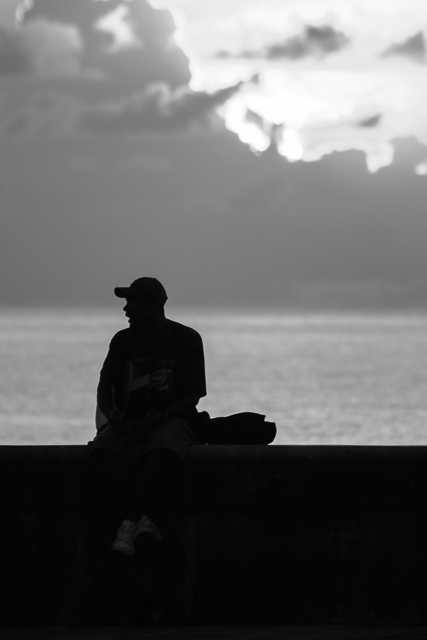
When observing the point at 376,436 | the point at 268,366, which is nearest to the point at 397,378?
the point at 268,366

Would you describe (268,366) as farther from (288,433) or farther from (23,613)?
(23,613)

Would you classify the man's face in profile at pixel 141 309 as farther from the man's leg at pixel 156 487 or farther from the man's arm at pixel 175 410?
the man's leg at pixel 156 487

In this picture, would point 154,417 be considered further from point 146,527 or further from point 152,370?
point 146,527

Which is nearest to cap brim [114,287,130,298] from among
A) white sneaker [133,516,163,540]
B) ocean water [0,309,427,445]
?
white sneaker [133,516,163,540]

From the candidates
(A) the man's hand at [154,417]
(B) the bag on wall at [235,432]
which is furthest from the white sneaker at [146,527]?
(B) the bag on wall at [235,432]

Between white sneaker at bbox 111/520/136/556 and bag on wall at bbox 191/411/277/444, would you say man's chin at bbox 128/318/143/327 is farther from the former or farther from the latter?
white sneaker at bbox 111/520/136/556

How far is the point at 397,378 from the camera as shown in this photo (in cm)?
10406

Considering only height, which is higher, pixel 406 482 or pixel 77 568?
pixel 406 482

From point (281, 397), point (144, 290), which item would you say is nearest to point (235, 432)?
point (144, 290)

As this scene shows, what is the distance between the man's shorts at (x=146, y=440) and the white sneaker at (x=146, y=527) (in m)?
0.38

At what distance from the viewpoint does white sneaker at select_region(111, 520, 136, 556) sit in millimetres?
6305

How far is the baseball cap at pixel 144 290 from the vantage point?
699 cm

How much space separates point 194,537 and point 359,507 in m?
0.94

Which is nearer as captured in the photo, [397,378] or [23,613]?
[23,613]
